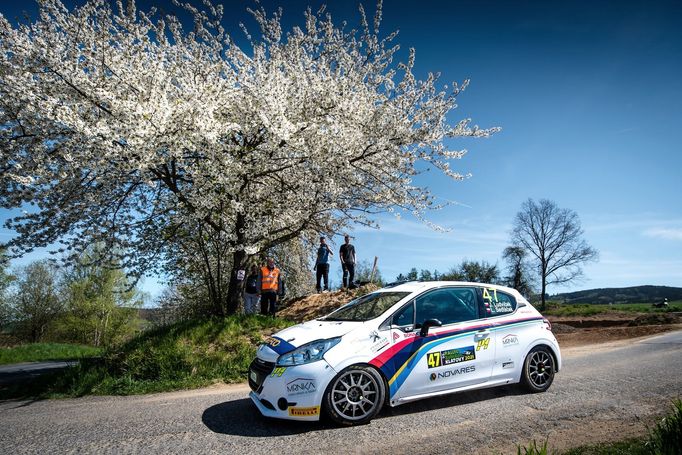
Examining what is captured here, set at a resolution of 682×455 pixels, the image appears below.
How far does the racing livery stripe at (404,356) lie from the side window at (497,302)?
812mm

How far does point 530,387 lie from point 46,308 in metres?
45.2

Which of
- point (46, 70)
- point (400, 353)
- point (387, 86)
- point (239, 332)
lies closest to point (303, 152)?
point (387, 86)

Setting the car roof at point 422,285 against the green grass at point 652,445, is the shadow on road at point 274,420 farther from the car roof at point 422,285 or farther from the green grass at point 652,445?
the green grass at point 652,445

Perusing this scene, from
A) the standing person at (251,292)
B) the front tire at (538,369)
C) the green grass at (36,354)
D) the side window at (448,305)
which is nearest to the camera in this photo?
the side window at (448,305)

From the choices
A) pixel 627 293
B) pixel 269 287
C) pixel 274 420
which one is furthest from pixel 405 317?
pixel 627 293

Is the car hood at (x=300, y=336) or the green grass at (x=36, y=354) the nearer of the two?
the car hood at (x=300, y=336)

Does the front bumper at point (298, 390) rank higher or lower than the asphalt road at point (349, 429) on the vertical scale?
higher

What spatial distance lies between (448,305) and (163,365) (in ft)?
19.3

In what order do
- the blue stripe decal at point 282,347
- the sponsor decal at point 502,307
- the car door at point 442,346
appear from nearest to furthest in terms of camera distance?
the blue stripe decal at point 282,347 < the car door at point 442,346 < the sponsor decal at point 502,307

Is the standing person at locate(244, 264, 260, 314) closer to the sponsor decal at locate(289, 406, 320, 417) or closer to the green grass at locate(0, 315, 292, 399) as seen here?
the green grass at locate(0, 315, 292, 399)

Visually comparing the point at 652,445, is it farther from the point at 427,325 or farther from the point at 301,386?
the point at 301,386

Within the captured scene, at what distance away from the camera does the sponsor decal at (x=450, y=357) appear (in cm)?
500

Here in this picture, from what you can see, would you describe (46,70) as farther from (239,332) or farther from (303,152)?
(239,332)

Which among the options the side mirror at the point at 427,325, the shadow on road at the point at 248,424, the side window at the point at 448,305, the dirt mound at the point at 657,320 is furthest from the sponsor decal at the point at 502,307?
the dirt mound at the point at 657,320
